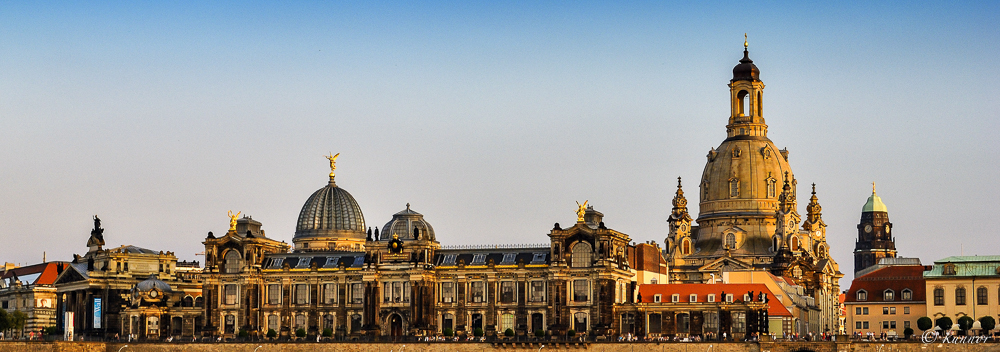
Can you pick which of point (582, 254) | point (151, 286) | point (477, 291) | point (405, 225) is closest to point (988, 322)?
point (582, 254)

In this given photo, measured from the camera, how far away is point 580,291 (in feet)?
488

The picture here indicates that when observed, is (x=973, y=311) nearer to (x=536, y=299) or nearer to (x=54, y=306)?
(x=536, y=299)

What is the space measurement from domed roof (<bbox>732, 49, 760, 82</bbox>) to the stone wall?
6675 cm

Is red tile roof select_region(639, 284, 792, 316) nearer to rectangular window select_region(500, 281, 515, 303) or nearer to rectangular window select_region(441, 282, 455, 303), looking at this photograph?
rectangular window select_region(500, 281, 515, 303)

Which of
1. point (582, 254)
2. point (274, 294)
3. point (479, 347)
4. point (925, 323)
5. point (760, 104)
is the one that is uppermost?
point (760, 104)

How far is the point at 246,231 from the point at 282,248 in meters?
4.43

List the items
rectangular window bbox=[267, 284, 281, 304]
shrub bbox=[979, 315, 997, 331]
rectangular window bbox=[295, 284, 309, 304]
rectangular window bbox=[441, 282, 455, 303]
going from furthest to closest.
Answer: rectangular window bbox=[267, 284, 281, 304] < rectangular window bbox=[295, 284, 309, 304] < rectangular window bbox=[441, 282, 455, 303] < shrub bbox=[979, 315, 997, 331]

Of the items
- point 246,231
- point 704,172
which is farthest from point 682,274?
point 246,231

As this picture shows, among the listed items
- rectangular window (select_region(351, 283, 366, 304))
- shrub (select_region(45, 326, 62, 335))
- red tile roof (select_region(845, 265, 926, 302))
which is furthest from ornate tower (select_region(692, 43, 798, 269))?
shrub (select_region(45, 326, 62, 335))

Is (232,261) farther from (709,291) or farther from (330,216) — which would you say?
(709,291)

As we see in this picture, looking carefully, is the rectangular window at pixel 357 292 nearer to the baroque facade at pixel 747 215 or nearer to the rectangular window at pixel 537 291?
the rectangular window at pixel 537 291

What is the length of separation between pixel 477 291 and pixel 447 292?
324 centimetres

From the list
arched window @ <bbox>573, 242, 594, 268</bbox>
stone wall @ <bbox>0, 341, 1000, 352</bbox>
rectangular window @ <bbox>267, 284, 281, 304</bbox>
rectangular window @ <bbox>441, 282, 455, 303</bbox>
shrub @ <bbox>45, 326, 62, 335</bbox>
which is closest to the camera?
stone wall @ <bbox>0, 341, 1000, 352</bbox>

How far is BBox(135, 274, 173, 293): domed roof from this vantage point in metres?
164
